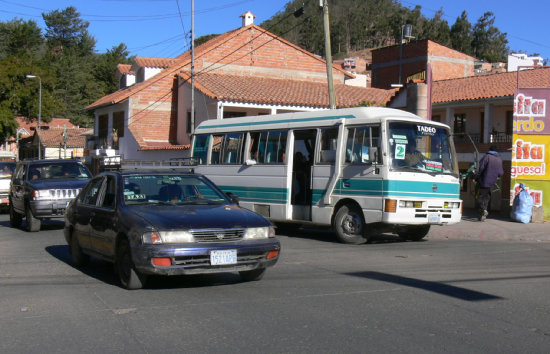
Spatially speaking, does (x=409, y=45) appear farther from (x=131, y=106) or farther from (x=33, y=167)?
(x=33, y=167)

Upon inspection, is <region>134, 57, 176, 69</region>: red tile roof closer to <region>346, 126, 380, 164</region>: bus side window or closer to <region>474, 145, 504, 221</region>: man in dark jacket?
<region>474, 145, 504, 221</region>: man in dark jacket

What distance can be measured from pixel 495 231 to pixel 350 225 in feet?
14.3

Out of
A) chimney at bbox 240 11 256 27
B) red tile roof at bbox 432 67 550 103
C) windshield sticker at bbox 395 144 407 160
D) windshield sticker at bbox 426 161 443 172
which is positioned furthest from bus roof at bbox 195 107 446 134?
chimney at bbox 240 11 256 27

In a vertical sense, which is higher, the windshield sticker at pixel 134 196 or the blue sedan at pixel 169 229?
the windshield sticker at pixel 134 196

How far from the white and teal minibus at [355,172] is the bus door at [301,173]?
0.02 meters

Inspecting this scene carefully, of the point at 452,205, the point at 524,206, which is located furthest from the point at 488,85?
the point at 452,205

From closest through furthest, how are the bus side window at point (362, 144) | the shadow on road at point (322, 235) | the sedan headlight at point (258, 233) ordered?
the sedan headlight at point (258, 233) < the bus side window at point (362, 144) < the shadow on road at point (322, 235)

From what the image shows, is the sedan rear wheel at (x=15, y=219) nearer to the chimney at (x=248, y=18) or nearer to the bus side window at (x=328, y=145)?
the bus side window at (x=328, y=145)

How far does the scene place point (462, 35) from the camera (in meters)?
108

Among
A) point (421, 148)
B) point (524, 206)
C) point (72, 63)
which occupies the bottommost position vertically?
point (524, 206)

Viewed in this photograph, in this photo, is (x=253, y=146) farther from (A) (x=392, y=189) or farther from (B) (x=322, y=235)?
(A) (x=392, y=189)

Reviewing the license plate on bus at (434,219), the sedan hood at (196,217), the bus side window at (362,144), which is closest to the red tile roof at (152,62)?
the bus side window at (362,144)

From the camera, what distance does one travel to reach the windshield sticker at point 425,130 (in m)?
12.9

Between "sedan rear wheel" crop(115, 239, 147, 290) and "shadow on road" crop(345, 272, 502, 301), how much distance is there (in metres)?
3.03
